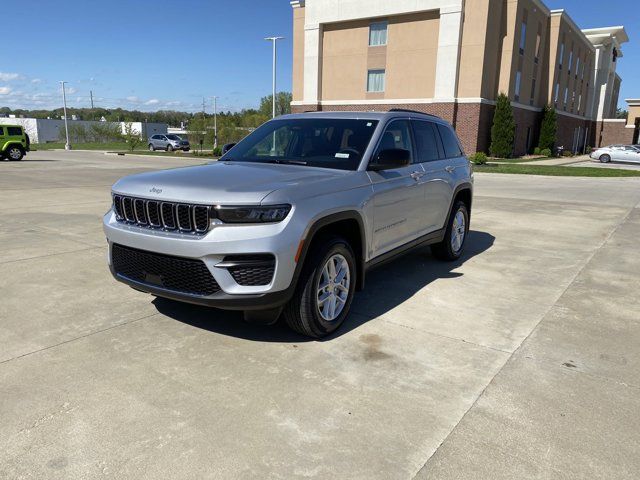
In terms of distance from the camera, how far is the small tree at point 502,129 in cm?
3312

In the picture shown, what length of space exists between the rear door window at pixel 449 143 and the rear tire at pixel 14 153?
2809cm

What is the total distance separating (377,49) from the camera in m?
35.1

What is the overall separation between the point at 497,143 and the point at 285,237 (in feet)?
109

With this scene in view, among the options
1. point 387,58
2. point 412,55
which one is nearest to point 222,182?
point 412,55

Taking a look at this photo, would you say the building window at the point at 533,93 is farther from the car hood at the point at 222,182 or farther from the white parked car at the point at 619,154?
the car hood at the point at 222,182

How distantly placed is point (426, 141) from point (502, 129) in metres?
30.1

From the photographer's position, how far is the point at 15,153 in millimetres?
28031

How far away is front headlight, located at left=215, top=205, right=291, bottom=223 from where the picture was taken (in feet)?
11.6

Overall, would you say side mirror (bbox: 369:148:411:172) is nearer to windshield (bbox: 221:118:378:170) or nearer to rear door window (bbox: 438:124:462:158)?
windshield (bbox: 221:118:378:170)

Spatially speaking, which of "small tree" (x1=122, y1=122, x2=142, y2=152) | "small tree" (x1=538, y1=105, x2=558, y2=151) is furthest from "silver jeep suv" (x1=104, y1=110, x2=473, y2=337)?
"small tree" (x1=122, y1=122, x2=142, y2=152)

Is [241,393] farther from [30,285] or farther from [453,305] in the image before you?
[30,285]

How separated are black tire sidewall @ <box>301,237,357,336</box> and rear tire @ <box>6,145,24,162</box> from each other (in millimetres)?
29375

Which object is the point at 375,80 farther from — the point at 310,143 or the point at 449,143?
the point at 310,143

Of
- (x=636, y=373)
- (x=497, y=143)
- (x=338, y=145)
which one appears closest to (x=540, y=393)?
(x=636, y=373)
